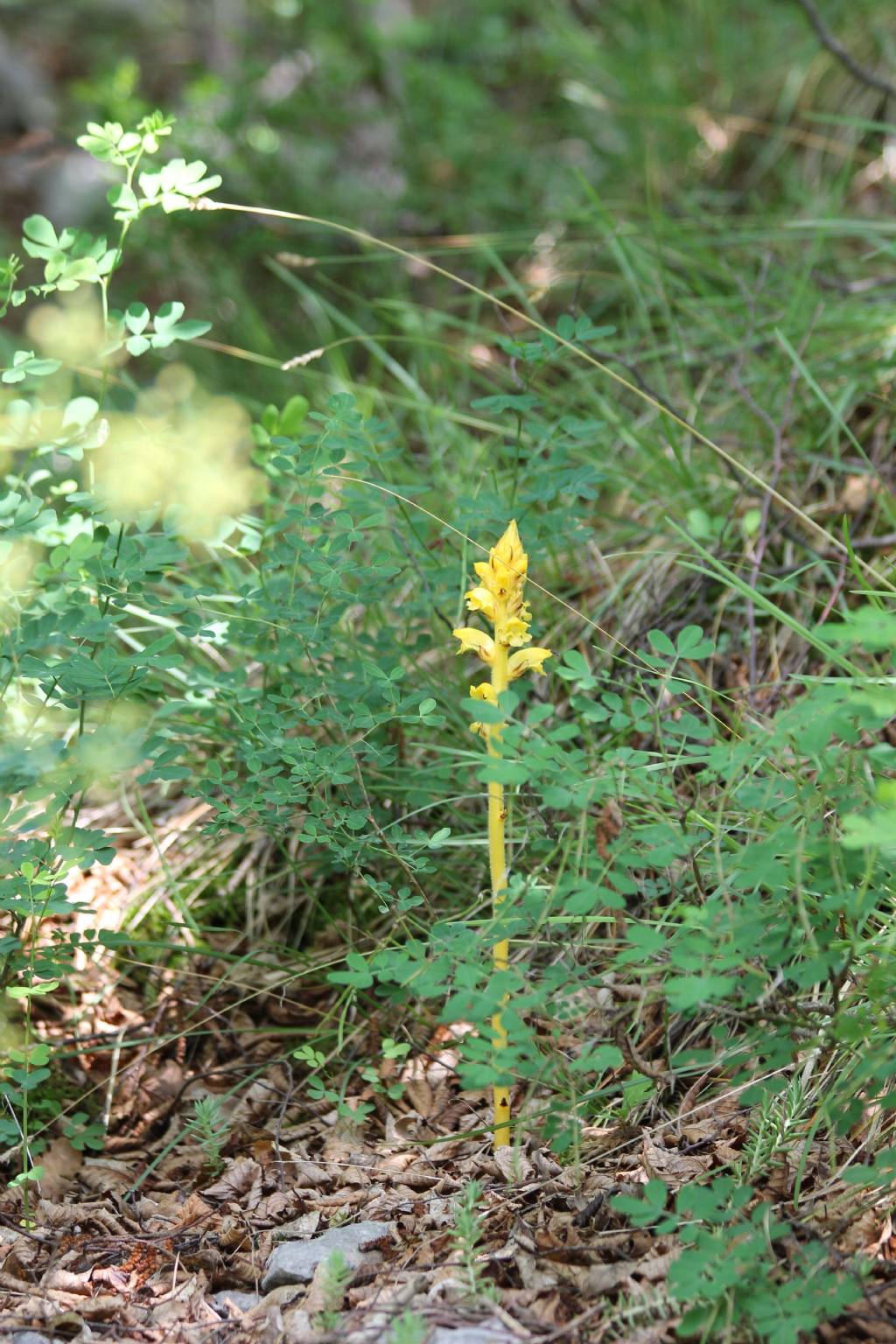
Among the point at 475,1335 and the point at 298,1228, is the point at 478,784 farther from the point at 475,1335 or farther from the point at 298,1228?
the point at 475,1335

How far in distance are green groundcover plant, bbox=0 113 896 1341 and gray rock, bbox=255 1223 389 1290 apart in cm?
24

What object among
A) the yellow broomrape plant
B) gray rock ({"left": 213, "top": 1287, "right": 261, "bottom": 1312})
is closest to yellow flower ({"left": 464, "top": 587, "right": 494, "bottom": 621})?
the yellow broomrape plant

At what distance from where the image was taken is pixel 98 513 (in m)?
2.08

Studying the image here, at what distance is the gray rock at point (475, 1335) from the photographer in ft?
4.44

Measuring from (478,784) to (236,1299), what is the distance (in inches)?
36.0

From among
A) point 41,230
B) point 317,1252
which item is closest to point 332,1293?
point 317,1252

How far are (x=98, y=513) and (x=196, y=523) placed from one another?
0.19 metres

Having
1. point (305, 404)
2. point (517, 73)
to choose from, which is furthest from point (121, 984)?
point (517, 73)

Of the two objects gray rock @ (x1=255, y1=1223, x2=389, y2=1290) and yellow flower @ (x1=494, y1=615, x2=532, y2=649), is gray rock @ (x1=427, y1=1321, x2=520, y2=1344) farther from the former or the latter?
yellow flower @ (x1=494, y1=615, x2=532, y2=649)

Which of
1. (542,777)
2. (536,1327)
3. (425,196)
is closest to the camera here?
(536,1327)

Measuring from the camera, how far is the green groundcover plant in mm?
1406

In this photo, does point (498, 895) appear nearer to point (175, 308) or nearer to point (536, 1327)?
point (536, 1327)

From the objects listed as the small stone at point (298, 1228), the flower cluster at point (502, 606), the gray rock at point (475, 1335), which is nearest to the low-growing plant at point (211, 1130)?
the small stone at point (298, 1228)

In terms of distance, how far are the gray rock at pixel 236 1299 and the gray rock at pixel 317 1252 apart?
20 millimetres
